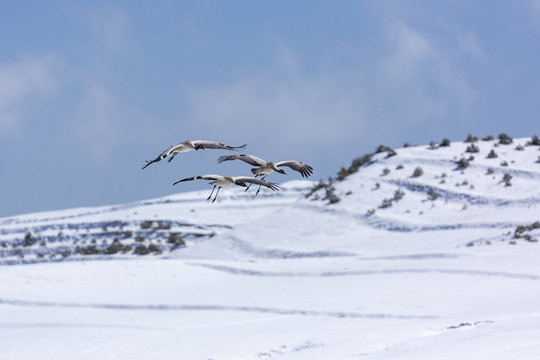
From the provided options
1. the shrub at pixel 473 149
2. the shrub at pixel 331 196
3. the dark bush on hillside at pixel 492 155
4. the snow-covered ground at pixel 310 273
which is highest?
the shrub at pixel 473 149

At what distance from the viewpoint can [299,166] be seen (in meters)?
4.02

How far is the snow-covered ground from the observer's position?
41.0 feet

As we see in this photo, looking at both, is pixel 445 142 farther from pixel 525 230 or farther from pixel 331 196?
pixel 525 230

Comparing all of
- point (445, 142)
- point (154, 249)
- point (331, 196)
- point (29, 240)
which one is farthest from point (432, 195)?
point (29, 240)

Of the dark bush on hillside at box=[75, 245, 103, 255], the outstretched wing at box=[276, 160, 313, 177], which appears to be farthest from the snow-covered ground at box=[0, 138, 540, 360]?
the outstretched wing at box=[276, 160, 313, 177]

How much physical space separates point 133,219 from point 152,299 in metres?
14.3

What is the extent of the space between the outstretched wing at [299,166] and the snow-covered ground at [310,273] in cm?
590

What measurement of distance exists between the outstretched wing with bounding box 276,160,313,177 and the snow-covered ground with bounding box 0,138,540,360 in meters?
5.90

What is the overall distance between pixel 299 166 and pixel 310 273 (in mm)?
15367

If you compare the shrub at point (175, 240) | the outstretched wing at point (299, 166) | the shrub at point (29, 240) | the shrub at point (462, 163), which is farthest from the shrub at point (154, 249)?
the outstretched wing at point (299, 166)

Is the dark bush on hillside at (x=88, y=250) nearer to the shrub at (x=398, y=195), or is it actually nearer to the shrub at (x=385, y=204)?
the shrub at (x=385, y=204)

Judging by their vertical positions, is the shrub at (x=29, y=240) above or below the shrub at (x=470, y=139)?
below

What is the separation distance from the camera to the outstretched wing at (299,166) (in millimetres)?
3965

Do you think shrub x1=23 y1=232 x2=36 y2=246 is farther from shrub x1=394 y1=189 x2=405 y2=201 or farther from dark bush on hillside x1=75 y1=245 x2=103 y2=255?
shrub x1=394 y1=189 x2=405 y2=201
